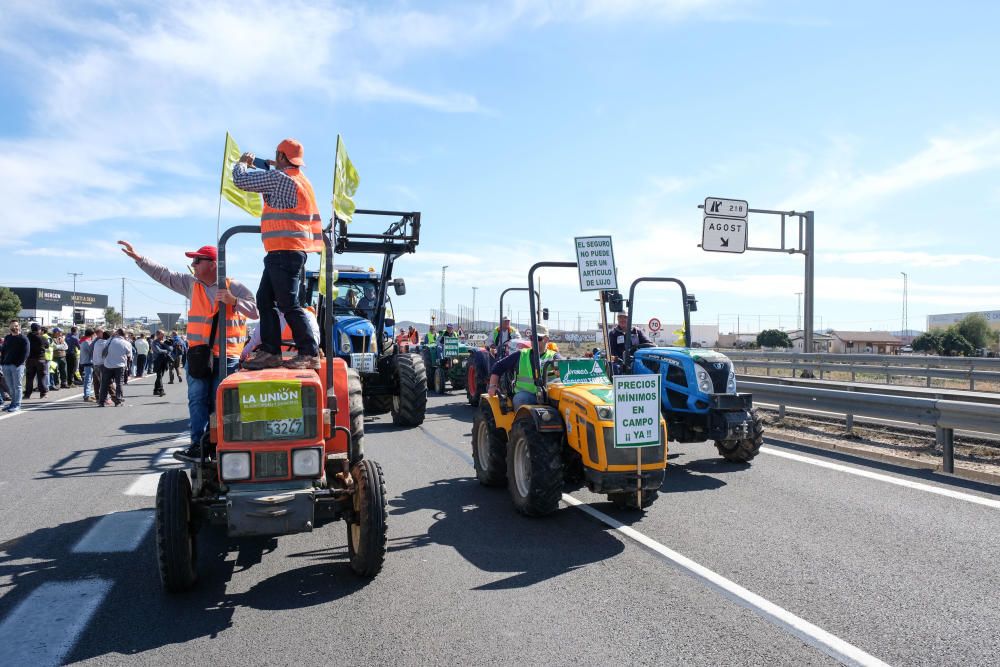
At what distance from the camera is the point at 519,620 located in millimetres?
3879

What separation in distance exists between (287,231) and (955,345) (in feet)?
160

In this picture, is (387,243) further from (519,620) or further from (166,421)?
(519,620)

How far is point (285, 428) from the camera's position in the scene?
13.7 ft

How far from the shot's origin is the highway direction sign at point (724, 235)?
17672mm

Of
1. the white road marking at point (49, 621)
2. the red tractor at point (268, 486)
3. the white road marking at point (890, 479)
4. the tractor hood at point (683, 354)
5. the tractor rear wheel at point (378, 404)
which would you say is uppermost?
the tractor hood at point (683, 354)

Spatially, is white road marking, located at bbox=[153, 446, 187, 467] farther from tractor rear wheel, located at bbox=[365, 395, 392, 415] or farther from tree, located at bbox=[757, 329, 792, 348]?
tree, located at bbox=[757, 329, 792, 348]

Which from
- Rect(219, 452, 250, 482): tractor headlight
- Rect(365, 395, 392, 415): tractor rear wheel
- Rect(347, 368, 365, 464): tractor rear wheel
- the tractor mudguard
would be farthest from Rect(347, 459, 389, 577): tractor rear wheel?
Rect(365, 395, 392, 415): tractor rear wheel

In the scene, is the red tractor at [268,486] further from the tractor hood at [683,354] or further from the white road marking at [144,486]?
the tractor hood at [683,354]

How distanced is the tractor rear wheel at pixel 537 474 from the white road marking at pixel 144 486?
3.62 metres

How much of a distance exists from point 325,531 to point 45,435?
7.65 metres

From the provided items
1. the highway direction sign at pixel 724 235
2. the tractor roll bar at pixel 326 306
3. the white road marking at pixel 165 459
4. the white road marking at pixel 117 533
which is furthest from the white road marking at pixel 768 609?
the highway direction sign at pixel 724 235

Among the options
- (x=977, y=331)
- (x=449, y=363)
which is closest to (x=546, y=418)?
(x=449, y=363)

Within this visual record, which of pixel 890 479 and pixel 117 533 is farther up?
pixel 890 479

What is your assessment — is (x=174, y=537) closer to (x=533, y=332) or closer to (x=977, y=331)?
(x=533, y=332)
